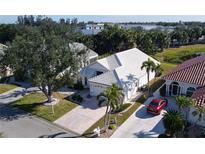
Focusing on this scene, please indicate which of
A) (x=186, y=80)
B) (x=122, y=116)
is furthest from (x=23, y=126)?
(x=186, y=80)

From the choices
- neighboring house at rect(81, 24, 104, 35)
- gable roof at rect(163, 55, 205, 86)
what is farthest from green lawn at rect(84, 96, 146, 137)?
neighboring house at rect(81, 24, 104, 35)

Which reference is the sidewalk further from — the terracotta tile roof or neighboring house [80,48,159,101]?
the terracotta tile roof

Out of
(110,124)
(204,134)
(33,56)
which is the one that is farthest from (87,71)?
(204,134)

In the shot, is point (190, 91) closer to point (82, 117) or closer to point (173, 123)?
point (173, 123)

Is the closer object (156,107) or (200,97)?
(200,97)

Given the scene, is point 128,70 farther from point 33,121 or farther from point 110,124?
point 33,121

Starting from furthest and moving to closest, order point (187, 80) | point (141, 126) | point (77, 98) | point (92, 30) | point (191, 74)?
point (92, 30) < point (77, 98) < point (191, 74) < point (187, 80) < point (141, 126)
